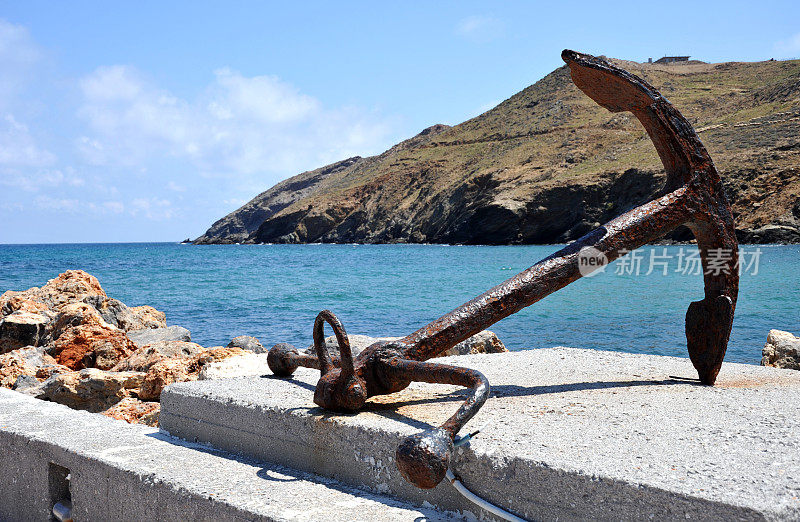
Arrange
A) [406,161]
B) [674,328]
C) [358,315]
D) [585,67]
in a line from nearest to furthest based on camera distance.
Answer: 1. [585,67]
2. [674,328]
3. [358,315]
4. [406,161]

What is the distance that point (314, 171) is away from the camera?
14650 cm

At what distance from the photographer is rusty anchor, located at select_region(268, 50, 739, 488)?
7.50ft

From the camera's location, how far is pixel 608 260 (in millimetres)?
2699

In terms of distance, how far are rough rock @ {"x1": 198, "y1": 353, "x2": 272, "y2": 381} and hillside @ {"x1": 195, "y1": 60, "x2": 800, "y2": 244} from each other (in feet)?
119

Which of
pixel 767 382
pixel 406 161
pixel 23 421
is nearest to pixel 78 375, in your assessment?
pixel 23 421

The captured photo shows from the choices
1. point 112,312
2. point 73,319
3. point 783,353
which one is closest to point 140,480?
point 783,353

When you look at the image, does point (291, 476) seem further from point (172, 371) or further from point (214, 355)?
point (214, 355)

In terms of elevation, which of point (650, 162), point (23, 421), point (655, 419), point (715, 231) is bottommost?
point (23, 421)

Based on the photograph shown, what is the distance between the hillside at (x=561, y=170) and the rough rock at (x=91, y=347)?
115 ft

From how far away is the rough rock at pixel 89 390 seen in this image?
5066 mm

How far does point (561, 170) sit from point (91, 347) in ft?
182

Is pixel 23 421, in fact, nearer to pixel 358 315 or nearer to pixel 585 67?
pixel 585 67

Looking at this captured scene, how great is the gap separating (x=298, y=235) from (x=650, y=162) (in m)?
53.8

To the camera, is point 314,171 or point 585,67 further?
point 314,171
